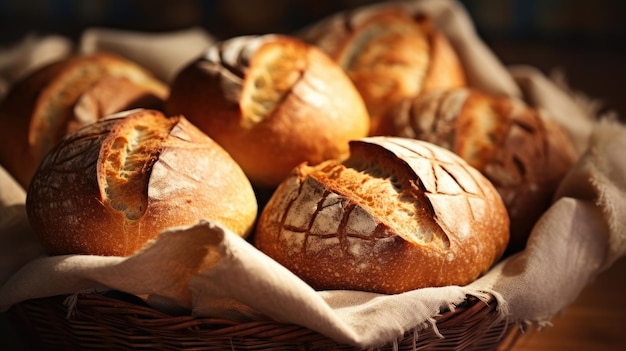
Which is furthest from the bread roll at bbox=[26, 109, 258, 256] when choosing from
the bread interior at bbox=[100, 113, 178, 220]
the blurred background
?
the blurred background

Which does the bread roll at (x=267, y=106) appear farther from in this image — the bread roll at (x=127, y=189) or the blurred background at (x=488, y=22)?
the blurred background at (x=488, y=22)

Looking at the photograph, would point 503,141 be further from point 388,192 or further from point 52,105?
point 52,105

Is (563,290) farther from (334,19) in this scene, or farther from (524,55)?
(524,55)

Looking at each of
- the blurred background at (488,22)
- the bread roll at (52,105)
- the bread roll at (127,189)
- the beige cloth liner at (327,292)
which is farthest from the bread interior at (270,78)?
the blurred background at (488,22)

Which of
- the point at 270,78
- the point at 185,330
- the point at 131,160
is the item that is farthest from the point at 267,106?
the point at 185,330

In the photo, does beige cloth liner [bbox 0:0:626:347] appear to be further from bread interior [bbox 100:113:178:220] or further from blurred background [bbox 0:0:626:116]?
blurred background [bbox 0:0:626:116]

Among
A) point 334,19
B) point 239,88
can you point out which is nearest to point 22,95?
point 239,88
